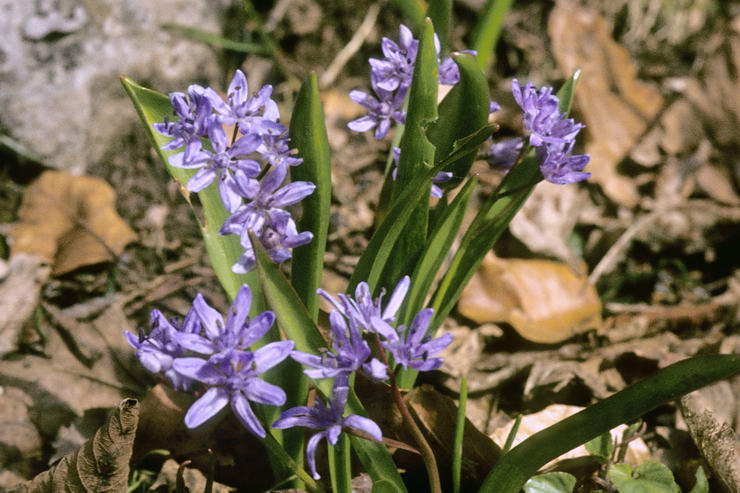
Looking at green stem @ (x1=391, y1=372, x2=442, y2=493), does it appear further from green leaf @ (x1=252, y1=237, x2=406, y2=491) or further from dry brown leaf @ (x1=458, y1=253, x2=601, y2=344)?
dry brown leaf @ (x1=458, y1=253, x2=601, y2=344)

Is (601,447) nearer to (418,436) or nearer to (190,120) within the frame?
(418,436)

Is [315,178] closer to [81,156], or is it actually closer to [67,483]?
[67,483]

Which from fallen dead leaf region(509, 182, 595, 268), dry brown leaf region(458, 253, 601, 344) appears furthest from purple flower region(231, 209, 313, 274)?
fallen dead leaf region(509, 182, 595, 268)

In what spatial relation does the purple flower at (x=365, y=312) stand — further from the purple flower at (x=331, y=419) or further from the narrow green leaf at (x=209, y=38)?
the narrow green leaf at (x=209, y=38)

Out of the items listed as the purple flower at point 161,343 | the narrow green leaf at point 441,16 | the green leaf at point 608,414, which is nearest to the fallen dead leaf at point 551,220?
the narrow green leaf at point 441,16

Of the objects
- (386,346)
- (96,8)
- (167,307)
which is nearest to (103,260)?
(167,307)

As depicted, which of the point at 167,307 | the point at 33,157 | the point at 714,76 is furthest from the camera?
the point at 714,76
